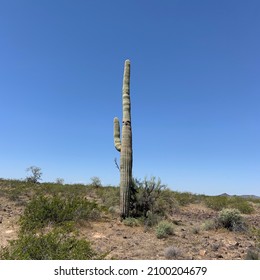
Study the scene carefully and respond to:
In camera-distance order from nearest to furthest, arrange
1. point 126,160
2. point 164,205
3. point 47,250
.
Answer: point 47,250, point 126,160, point 164,205

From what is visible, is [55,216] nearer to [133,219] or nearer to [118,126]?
[133,219]

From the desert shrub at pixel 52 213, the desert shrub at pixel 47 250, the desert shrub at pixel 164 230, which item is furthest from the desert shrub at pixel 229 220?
the desert shrub at pixel 47 250

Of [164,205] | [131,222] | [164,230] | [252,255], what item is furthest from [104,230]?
[164,205]

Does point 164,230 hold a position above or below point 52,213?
below

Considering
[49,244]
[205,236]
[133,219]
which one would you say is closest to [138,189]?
[133,219]

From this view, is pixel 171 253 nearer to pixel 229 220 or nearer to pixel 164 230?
pixel 164 230

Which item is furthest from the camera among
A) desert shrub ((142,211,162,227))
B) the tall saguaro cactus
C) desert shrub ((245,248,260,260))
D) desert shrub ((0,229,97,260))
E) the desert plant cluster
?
the tall saguaro cactus

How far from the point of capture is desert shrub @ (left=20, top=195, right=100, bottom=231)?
982 centimetres

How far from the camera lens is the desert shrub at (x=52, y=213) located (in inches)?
387

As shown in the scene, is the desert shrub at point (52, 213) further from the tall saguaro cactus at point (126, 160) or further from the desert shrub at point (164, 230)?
the desert shrub at point (164, 230)

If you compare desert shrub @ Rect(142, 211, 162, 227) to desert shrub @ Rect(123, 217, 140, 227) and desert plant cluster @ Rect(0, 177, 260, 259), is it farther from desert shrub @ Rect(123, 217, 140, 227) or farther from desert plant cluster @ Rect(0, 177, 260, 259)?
desert shrub @ Rect(123, 217, 140, 227)

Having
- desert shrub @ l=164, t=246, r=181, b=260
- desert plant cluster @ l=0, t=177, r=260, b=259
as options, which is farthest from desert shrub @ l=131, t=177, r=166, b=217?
desert shrub @ l=164, t=246, r=181, b=260

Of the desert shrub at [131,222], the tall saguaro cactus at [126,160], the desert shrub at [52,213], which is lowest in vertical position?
the desert shrub at [131,222]

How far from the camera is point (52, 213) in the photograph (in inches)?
413
